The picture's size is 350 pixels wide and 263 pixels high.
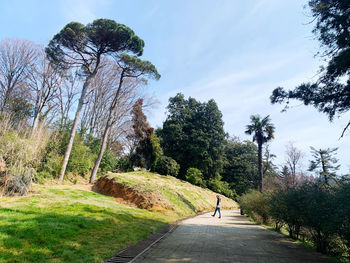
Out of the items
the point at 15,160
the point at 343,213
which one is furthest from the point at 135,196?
the point at 343,213

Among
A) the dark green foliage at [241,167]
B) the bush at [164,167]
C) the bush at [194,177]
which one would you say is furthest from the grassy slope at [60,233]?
the dark green foliage at [241,167]

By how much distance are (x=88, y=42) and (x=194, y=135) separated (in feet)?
71.4

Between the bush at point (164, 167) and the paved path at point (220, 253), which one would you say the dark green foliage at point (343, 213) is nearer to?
the paved path at point (220, 253)

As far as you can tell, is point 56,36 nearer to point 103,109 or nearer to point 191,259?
point 103,109

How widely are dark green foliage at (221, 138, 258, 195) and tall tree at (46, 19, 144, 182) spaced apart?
30635 millimetres

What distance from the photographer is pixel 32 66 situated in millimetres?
26969

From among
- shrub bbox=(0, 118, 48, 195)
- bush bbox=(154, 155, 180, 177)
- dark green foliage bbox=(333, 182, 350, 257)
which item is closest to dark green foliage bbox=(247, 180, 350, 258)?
dark green foliage bbox=(333, 182, 350, 257)

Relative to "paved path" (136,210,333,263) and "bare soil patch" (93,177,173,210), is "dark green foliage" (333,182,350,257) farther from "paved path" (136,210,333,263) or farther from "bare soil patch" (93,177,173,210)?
"bare soil patch" (93,177,173,210)

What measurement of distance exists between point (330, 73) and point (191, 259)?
8377mm

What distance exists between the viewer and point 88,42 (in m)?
20.3

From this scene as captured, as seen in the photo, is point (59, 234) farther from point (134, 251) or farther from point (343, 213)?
point (343, 213)

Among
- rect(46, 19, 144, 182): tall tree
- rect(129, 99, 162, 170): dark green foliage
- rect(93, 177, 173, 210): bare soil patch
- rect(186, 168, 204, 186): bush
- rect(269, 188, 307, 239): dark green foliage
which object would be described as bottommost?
rect(93, 177, 173, 210): bare soil patch

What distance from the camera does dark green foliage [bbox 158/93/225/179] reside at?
36.0 meters

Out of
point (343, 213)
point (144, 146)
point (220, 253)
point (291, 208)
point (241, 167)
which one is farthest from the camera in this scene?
point (241, 167)
